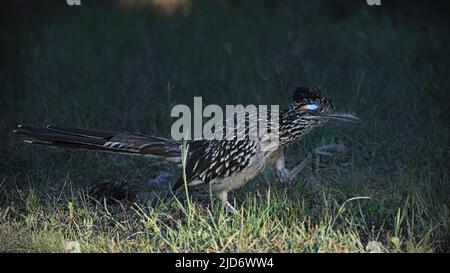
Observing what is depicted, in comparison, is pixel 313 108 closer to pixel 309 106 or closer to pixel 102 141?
pixel 309 106

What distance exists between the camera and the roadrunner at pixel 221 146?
6.22 metres

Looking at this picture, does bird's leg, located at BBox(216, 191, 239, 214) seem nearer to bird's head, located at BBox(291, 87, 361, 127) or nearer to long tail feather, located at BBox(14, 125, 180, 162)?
long tail feather, located at BBox(14, 125, 180, 162)

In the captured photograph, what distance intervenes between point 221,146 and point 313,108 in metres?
0.73

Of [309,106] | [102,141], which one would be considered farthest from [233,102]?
[102,141]

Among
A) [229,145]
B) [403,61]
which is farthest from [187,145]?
[403,61]

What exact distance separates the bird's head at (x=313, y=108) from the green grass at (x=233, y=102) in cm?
46

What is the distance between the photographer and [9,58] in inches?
389

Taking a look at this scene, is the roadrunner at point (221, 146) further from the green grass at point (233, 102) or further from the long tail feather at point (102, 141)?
the green grass at point (233, 102)

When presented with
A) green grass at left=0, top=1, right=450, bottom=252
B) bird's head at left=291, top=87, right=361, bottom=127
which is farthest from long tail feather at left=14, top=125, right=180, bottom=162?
bird's head at left=291, top=87, right=361, bottom=127

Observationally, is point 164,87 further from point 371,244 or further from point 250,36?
point 371,244

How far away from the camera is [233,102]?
8695 mm

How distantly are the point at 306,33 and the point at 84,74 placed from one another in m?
2.87

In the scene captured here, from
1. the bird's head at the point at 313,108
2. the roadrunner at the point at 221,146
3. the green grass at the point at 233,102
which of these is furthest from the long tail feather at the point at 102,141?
the bird's head at the point at 313,108

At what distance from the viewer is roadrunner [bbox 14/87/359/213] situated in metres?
6.22
